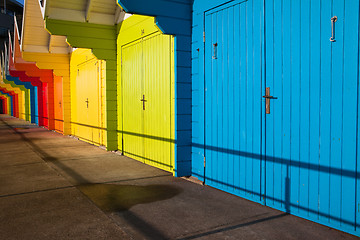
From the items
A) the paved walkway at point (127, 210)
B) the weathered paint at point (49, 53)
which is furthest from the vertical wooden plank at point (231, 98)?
the weathered paint at point (49, 53)

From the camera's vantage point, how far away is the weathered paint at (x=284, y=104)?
300 centimetres

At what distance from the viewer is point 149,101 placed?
21.4ft

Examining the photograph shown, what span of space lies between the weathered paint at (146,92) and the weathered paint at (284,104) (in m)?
0.93

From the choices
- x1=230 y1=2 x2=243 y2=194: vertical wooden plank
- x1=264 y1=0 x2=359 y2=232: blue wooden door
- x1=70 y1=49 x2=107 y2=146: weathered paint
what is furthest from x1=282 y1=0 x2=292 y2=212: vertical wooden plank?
x1=70 y1=49 x2=107 y2=146: weathered paint

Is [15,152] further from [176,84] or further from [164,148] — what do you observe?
[176,84]

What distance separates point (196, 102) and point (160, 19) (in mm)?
1514

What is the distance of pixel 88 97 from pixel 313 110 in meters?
8.52

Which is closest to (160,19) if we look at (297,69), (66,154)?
(297,69)

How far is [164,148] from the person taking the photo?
6008mm

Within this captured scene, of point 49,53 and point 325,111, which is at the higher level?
point 49,53

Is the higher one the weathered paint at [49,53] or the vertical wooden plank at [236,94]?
the weathered paint at [49,53]

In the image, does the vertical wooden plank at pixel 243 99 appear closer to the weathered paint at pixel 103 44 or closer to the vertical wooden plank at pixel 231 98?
the vertical wooden plank at pixel 231 98

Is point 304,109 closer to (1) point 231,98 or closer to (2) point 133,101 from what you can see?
(1) point 231,98

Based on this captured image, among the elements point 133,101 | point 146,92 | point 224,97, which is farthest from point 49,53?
point 224,97
